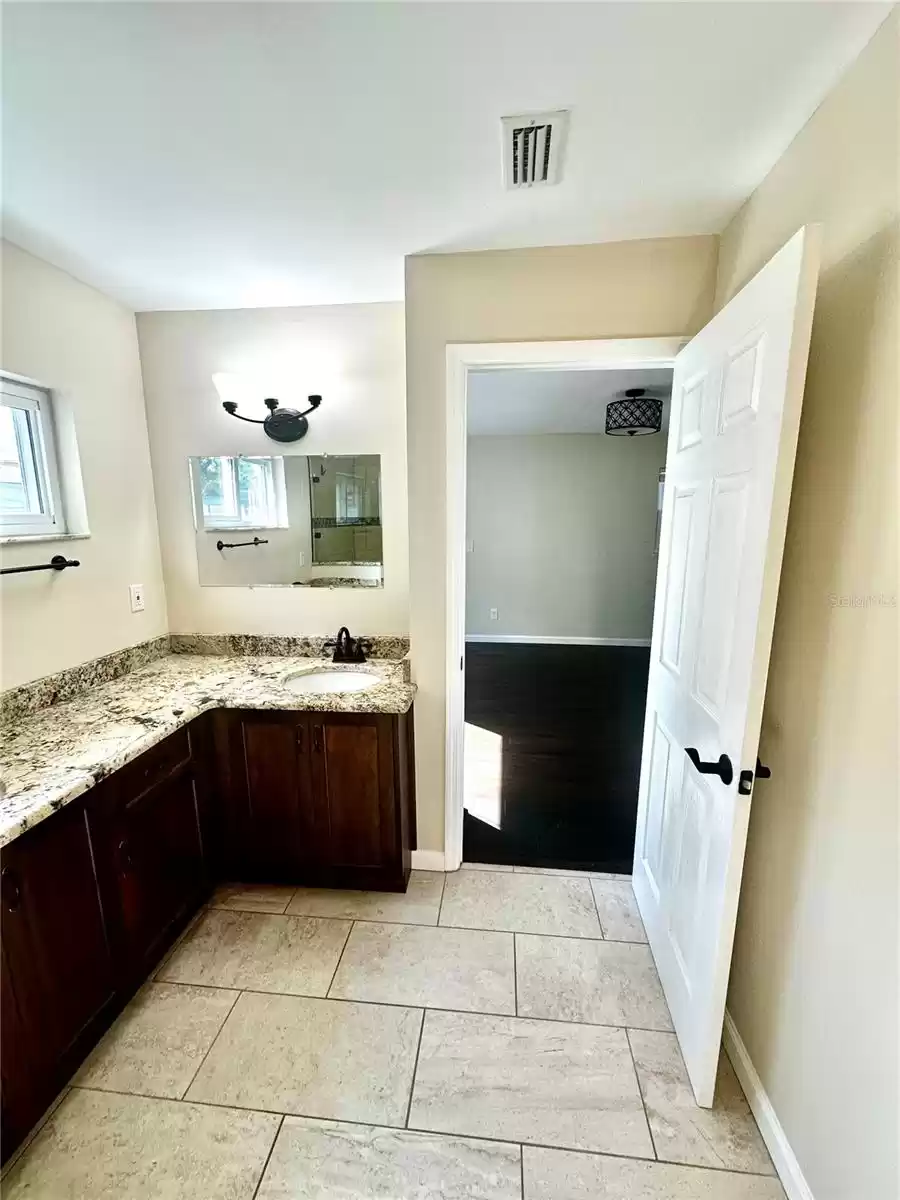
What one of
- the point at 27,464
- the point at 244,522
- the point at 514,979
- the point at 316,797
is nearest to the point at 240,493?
the point at 244,522

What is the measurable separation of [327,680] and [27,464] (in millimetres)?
1388

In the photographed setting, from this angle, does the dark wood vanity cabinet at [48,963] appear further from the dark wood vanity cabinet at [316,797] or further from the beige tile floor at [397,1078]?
the dark wood vanity cabinet at [316,797]

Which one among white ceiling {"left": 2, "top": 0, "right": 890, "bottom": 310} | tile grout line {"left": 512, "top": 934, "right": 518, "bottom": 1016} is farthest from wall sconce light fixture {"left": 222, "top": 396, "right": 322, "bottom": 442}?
tile grout line {"left": 512, "top": 934, "right": 518, "bottom": 1016}

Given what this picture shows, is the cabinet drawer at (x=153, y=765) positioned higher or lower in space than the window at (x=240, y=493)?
lower

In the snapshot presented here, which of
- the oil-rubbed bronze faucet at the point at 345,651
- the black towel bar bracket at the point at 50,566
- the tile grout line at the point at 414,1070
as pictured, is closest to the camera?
the tile grout line at the point at 414,1070

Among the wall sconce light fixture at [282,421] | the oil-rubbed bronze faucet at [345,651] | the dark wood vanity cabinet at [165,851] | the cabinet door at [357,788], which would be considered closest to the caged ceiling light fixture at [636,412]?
the wall sconce light fixture at [282,421]

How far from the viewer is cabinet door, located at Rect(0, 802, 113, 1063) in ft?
3.87

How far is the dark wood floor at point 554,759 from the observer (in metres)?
2.38

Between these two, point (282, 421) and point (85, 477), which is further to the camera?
point (282, 421)

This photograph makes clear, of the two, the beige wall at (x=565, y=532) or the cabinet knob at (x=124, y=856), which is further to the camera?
the beige wall at (x=565, y=532)

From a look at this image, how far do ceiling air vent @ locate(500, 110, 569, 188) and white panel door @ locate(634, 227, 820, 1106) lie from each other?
0.59m

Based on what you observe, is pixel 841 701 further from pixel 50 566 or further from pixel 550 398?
pixel 550 398

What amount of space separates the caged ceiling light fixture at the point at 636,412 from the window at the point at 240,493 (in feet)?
8.78

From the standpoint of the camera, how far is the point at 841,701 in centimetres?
105
